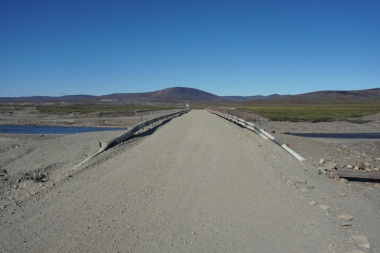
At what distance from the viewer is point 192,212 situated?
19.2 feet

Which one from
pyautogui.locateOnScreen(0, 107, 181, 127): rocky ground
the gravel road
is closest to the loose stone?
the gravel road

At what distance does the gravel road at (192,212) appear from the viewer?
15.5 feet

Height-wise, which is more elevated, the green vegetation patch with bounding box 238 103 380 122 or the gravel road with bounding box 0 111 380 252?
the gravel road with bounding box 0 111 380 252

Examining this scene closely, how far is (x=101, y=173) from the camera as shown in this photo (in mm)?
8656

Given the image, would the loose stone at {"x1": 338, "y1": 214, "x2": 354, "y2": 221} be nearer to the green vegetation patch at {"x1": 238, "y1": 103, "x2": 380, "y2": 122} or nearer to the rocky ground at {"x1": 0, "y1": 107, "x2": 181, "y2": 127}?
the rocky ground at {"x1": 0, "y1": 107, "x2": 181, "y2": 127}

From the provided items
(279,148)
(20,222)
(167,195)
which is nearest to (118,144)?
(279,148)

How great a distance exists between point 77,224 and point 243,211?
2680 mm

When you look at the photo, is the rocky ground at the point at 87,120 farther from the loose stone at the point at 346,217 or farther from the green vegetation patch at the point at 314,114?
the loose stone at the point at 346,217

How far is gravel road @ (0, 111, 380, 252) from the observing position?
4.71 m

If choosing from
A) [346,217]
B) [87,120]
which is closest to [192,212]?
[346,217]

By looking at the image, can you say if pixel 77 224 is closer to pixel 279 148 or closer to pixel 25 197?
pixel 25 197

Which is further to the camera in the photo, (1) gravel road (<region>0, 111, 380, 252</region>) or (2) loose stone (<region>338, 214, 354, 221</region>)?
(2) loose stone (<region>338, 214, 354, 221</region>)

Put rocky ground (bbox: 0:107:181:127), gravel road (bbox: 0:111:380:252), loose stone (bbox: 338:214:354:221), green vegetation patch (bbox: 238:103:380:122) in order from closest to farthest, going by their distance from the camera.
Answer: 1. gravel road (bbox: 0:111:380:252)
2. loose stone (bbox: 338:214:354:221)
3. rocky ground (bbox: 0:107:181:127)
4. green vegetation patch (bbox: 238:103:380:122)

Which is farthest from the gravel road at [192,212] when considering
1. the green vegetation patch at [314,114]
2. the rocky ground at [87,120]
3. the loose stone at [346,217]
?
the green vegetation patch at [314,114]
